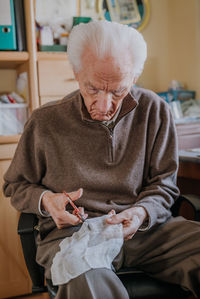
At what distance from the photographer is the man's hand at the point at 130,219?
1105 mm

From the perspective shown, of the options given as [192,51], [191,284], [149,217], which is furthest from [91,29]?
[192,51]

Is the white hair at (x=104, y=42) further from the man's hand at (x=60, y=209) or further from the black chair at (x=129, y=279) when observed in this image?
the black chair at (x=129, y=279)

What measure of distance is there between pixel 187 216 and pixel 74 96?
95 centimetres

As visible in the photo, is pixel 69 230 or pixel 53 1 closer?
pixel 69 230

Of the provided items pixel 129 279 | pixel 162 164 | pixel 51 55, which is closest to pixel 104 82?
pixel 162 164

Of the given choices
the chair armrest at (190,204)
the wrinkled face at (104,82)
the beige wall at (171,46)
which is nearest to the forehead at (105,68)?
the wrinkled face at (104,82)

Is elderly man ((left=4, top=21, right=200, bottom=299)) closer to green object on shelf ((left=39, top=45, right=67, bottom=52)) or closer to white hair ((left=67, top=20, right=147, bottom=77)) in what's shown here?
white hair ((left=67, top=20, right=147, bottom=77))

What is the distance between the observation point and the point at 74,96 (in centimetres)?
135

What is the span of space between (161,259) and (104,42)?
0.76 metres

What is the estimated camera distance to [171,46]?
8.55ft

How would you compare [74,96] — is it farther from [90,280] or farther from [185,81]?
[185,81]

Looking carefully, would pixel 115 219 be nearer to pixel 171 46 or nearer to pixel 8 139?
pixel 8 139

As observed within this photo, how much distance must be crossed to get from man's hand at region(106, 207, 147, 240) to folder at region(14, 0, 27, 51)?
109cm

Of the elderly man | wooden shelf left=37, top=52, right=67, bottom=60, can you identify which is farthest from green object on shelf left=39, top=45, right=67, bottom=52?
the elderly man
